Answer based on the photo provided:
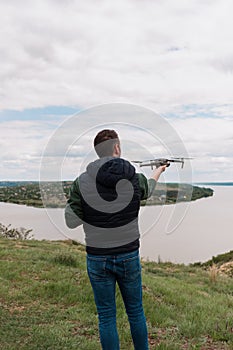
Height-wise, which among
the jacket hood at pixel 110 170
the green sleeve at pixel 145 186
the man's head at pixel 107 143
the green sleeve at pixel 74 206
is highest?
the man's head at pixel 107 143

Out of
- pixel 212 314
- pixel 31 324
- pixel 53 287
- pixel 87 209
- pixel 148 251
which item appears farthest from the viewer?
pixel 148 251

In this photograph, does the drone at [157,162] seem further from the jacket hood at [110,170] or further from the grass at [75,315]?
the grass at [75,315]

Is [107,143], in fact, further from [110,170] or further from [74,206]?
[74,206]

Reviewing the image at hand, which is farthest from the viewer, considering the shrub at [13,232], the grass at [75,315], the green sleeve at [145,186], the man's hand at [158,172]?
the shrub at [13,232]

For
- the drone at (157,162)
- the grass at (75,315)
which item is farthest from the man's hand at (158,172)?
the grass at (75,315)

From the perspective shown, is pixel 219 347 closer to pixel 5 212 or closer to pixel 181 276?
pixel 181 276

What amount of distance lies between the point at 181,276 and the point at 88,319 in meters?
5.90

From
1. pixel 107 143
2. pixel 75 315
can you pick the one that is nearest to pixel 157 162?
pixel 107 143

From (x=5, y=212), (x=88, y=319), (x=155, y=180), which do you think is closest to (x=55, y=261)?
(x=88, y=319)

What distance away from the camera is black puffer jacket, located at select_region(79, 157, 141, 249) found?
2.59 metres

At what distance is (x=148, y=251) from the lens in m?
18.6

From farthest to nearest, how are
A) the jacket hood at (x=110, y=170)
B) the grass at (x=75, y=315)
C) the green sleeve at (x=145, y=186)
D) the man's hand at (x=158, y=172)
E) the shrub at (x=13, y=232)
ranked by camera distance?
the shrub at (x=13, y=232), the grass at (x=75, y=315), the man's hand at (x=158, y=172), the green sleeve at (x=145, y=186), the jacket hood at (x=110, y=170)

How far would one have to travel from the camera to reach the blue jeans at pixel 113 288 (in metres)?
2.62

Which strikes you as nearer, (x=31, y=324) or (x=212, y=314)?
(x=31, y=324)
